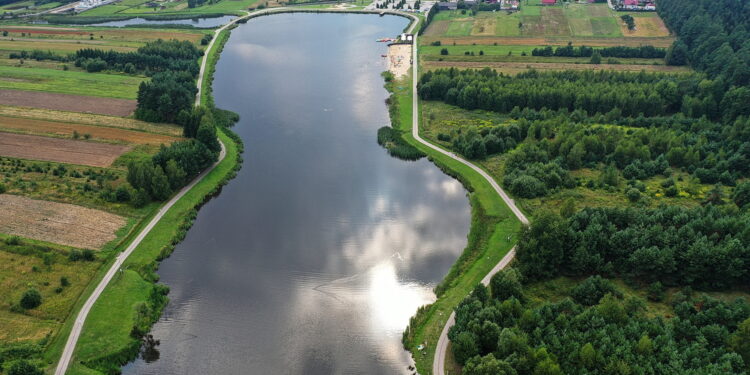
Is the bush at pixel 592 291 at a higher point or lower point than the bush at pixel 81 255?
lower

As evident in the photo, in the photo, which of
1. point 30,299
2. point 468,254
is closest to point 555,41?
point 468,254

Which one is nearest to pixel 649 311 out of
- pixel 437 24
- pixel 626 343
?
pixel 626 343

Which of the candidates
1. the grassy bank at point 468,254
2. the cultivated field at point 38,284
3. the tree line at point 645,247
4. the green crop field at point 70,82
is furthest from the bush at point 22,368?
the green crop field at point 70,82

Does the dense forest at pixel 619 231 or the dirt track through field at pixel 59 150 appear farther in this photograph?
the dirt track through field at pixel 59 150

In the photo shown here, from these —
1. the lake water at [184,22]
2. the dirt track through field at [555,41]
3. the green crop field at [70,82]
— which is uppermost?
the lake water at [184,22]

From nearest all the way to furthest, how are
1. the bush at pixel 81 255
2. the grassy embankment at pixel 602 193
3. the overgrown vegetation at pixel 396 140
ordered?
the bush at pixel 81 255
the grassy embankment at pixel 602 193
the overgrown vegetation at pixel 396 140

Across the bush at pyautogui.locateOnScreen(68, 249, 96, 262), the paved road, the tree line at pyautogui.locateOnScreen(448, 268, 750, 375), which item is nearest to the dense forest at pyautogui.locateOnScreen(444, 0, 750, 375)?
the tree line at pyautogui.locateOnScreen(448, 268, 750, 375)

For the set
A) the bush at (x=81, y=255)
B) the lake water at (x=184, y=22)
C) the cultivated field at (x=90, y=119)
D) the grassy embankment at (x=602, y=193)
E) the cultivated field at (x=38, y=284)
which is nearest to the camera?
the cultivated field at (x=38, y=284)

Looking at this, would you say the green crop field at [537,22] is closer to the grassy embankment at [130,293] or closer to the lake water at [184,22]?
the lake water at [184,22]
